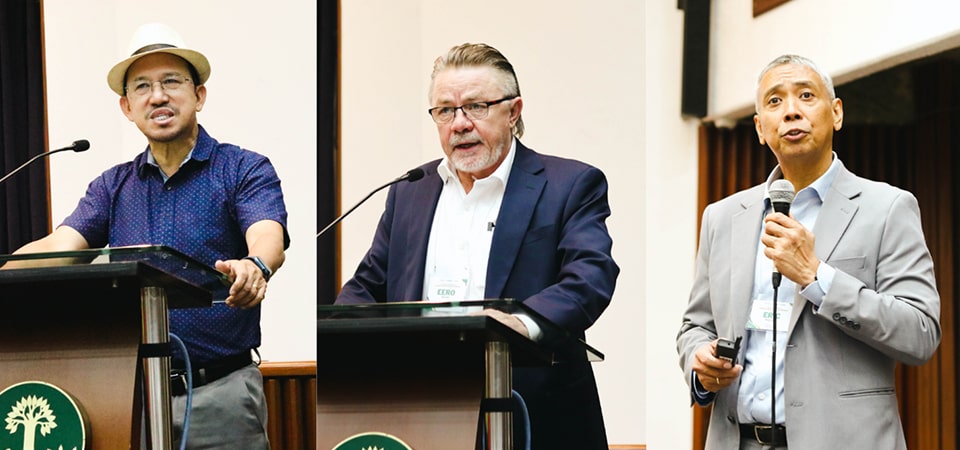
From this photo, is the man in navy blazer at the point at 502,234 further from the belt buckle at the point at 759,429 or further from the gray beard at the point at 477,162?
the belt buckle at the point at 759,429

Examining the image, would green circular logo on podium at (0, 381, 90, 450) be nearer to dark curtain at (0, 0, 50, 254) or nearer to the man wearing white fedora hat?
the man wearing white fedora hat

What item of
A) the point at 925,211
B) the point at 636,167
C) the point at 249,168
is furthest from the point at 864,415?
the point at 925,211

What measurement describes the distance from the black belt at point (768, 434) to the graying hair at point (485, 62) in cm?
82

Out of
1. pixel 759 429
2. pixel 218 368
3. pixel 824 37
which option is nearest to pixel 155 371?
pixel 218 368

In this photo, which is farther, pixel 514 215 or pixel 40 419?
pixel 40 419

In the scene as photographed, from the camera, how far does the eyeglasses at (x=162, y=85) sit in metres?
3.11

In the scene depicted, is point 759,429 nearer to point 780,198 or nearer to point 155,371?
point 780,198

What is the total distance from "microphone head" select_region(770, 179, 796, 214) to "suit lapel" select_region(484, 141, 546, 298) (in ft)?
1.80

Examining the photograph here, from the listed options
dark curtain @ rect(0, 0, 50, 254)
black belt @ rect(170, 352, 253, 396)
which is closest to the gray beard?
black belt @ rect(170, 352, 253, 396)

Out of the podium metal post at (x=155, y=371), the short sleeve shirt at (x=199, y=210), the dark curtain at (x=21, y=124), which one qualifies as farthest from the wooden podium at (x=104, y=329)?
the dark curtain at (x=21, y=124)

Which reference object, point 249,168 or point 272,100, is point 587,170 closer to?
point 249,168

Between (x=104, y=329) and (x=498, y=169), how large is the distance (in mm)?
794

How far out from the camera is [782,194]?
88.5 inches

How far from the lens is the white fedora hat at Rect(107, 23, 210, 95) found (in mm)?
3084
